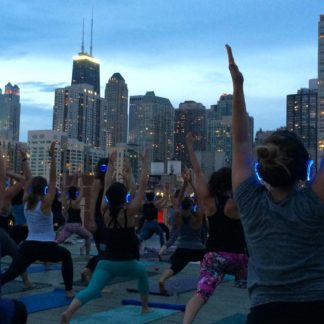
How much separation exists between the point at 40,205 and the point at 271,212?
5659 millimetres

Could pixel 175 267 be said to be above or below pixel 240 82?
below

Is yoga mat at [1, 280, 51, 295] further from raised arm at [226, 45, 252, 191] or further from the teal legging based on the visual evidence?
raised arm at [226, 45, 252, 191]

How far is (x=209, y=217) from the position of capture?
586 cm

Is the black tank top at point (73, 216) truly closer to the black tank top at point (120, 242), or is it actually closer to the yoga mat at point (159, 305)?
the yoga mat at point (159, 305)

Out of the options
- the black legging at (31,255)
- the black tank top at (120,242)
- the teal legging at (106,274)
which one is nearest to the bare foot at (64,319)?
the teal legging at (106,274)

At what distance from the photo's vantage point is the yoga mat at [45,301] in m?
7.48

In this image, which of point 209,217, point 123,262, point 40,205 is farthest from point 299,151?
point 40,205

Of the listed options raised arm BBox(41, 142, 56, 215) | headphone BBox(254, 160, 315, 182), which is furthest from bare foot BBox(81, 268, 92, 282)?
headphone BBox(254, 160, 315, 182)

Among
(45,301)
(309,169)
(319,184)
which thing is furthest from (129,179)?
(319,184)

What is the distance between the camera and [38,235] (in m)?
7.59

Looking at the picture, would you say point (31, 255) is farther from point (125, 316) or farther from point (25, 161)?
point (125, 316)

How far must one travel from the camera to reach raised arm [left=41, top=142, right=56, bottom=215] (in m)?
7.12

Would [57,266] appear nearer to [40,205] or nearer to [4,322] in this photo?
[40,205]

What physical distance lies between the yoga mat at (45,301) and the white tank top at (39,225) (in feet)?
2.82
